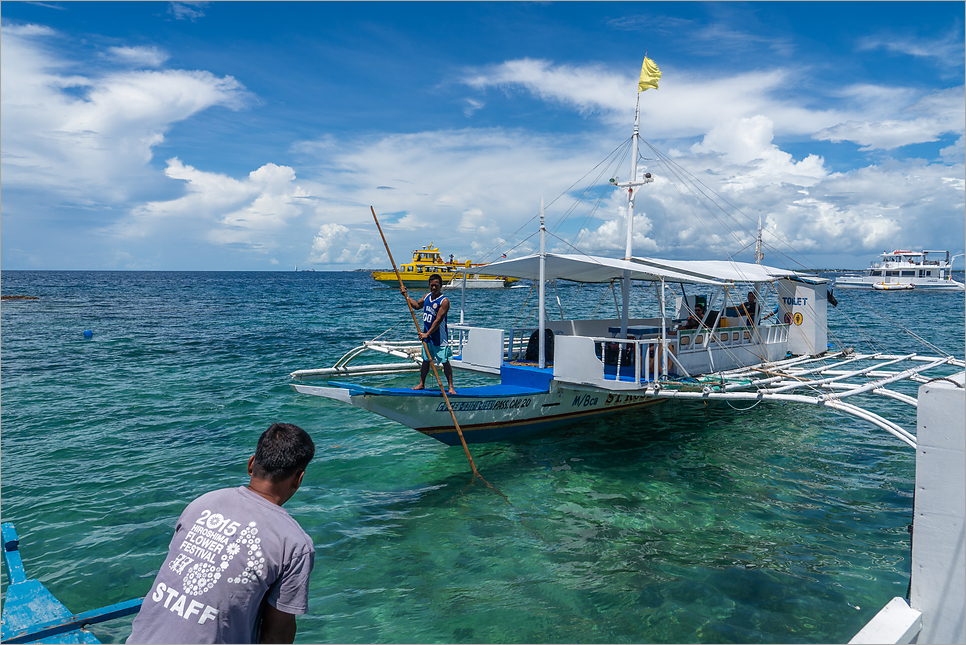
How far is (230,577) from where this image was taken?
2.53 meters

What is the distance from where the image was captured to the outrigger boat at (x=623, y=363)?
951cm

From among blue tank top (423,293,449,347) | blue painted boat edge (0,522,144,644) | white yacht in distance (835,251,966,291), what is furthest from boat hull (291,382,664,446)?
white yacht in distance (835,251,966,291)

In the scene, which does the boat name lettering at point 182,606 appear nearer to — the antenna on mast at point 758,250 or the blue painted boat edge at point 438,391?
the blue painted boat edge at point 438,391

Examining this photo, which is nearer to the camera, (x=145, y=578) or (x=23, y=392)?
(x=145, y=578)

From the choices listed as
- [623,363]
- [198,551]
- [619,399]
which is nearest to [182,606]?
[198,551]

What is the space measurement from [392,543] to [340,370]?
→ 5669 millimetres

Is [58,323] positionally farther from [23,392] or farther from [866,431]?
[866,431]

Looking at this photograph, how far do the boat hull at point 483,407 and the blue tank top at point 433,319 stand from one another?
42.2 inches

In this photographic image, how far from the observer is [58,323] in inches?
1394

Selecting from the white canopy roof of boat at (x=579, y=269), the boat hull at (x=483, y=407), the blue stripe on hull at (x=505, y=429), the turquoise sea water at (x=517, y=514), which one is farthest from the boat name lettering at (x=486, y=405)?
the white canopy roof of boat at (x=579, y=269)

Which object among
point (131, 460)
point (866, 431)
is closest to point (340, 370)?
point (131, 460)

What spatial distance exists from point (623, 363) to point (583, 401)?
126 centimetres

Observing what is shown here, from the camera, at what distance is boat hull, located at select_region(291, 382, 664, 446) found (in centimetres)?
903

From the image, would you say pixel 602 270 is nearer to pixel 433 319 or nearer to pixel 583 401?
pixel 583 401
